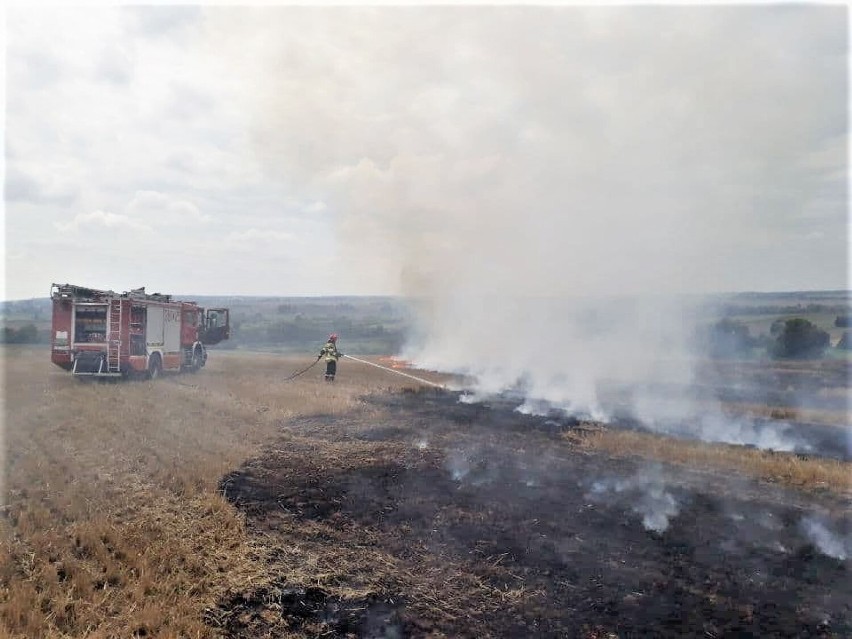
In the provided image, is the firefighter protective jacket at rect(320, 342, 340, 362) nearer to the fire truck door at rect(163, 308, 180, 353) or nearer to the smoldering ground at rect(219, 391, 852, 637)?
the fire truck door at rect(163, 308, 180, 353)

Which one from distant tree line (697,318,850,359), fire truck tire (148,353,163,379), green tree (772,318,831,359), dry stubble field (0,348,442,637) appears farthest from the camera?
distant tree line (697,318,850,359)

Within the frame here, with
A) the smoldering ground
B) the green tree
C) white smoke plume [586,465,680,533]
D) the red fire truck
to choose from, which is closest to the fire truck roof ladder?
the red fire truck

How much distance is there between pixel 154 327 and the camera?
20891mm

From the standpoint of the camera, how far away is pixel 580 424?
701 inches

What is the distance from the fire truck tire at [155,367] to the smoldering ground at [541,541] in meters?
9.51

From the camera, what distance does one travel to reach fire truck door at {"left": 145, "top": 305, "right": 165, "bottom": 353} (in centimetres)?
2031

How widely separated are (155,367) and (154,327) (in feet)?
4.83

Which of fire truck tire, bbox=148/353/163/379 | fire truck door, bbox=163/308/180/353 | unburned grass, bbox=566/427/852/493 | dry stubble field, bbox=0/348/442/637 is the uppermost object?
fire truck door, bbox=163/308/180/353

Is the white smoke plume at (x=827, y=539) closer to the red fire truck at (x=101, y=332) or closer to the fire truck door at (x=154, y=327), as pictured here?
the red fire truck at (x=101, y=332)

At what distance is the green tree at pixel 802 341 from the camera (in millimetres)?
44938

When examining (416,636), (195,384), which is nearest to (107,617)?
(416,636)

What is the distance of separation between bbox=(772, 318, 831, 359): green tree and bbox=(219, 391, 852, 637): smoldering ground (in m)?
39.9

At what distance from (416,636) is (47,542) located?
467 centimetres

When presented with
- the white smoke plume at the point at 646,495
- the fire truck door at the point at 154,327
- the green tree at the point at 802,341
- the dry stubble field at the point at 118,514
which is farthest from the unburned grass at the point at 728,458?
the green tree at the point at 802,341
